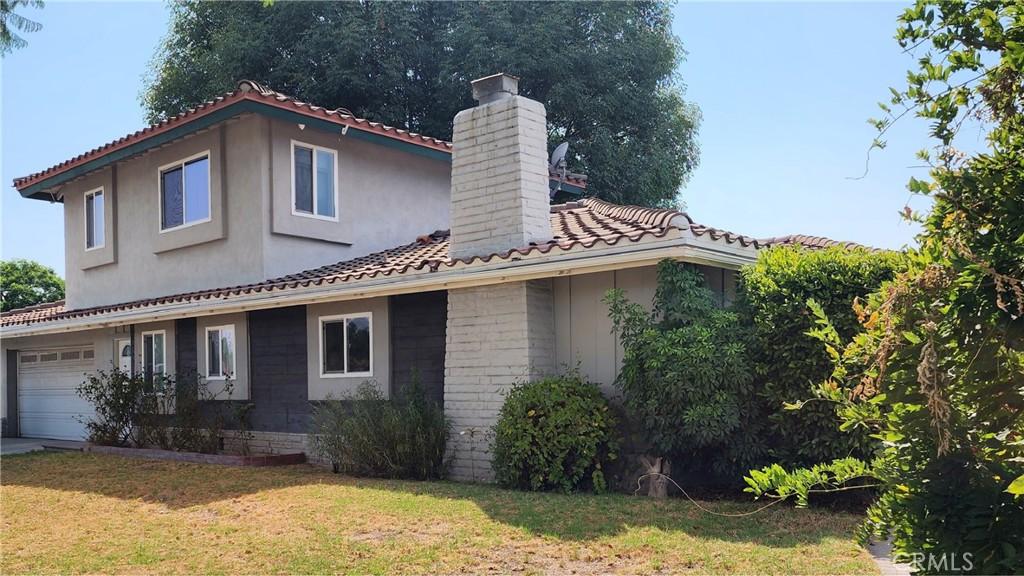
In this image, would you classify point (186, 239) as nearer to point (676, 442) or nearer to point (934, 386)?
point (676, 442)

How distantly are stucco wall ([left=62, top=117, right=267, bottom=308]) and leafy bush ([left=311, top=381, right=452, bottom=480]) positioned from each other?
3.94m

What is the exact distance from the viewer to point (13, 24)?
875 centimetres

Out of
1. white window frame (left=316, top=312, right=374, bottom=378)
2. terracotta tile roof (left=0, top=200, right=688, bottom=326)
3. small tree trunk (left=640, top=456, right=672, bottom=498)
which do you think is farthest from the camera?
white window frame (left=316, top=312, right=374, bottom=378)

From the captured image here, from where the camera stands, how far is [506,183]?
12.2 m

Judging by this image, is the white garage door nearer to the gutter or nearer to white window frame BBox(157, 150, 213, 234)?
white window frame BBox(157, 150, 213, 234)

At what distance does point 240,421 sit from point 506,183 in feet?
22.1

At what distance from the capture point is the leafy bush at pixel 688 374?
937cm

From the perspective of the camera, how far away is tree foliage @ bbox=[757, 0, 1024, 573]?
10.3 ft

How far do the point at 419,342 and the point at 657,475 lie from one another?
4.49 m

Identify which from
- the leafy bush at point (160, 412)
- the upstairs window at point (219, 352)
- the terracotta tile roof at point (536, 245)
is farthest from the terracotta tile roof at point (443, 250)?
the leafy bush at point (160, 412)

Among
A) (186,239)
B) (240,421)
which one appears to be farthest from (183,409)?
(186,239)

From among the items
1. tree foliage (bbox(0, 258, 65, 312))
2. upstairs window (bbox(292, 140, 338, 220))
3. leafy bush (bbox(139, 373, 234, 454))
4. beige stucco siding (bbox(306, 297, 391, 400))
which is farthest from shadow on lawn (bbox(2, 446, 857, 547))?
tree foliage (bbox(0, 258, 65, 312))

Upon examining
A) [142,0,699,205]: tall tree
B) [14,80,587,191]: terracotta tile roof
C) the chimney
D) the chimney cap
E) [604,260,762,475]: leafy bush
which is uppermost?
[142,0,699,205]: tall tree

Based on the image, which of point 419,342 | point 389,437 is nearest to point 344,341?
point 419,342
